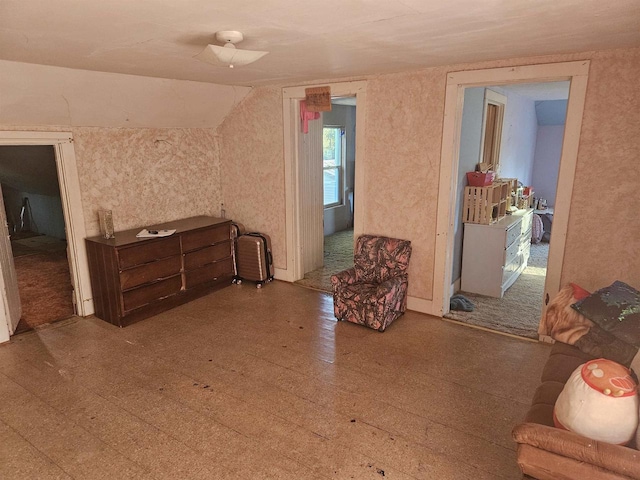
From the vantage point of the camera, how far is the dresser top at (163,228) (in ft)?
12.9

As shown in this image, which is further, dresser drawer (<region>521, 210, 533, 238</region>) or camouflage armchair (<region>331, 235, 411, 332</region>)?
dresser drawer (<region>521, 210, 533, 238</region>)

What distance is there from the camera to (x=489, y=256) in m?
4.52

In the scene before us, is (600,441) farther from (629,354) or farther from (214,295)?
(214,295)

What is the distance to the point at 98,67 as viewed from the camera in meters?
3.29

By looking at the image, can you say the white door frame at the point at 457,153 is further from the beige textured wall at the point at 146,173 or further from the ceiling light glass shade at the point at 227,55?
the beige textured wall at the point at 146,173

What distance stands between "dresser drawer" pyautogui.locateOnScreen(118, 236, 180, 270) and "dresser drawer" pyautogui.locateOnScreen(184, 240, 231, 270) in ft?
0.59

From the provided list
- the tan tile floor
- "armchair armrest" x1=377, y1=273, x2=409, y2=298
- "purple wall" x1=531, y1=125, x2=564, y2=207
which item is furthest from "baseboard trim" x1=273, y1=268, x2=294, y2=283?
"purple wall" x1=531, y1=125, x2=564, y2=207

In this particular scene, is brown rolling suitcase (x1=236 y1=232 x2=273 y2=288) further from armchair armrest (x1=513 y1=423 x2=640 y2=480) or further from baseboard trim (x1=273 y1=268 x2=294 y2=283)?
armchair armrest (x1=513 y1=423 x2=640 y2=480)

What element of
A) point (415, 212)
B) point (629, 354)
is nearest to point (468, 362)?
point (629, 354)

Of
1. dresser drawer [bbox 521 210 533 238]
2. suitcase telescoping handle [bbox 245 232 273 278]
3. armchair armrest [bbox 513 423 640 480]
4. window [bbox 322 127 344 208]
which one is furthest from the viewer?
window [bbox 322 127 344 208]

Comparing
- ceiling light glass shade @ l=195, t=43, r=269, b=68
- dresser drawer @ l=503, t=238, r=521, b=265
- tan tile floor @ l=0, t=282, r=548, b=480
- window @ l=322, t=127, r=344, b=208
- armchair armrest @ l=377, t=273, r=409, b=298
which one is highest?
ceiling light glass shade @ l=195, t=43, r=269, b=68

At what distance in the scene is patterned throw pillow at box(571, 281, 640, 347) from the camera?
90.5 inches

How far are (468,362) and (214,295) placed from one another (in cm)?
276

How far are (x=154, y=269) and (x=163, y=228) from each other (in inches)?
23.2
